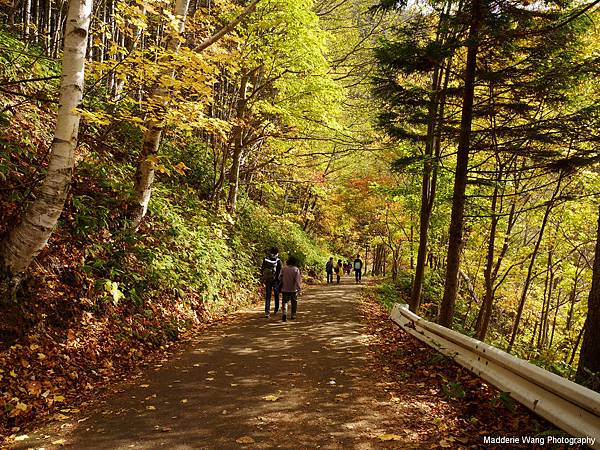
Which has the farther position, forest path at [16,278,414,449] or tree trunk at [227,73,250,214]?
tree trunk at [227,73,250,214]

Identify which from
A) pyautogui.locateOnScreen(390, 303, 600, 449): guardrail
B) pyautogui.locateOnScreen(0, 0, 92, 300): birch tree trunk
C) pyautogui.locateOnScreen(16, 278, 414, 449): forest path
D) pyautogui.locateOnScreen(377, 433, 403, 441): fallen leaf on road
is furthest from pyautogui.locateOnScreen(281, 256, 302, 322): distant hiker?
pyautogui.locateOnScreen(377, 433, 403, 441): fallen leaf on road

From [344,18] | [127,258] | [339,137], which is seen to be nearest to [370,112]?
[339,137]

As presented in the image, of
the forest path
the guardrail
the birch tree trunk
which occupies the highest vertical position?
the birch tree trunk

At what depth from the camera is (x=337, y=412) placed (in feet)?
15.1

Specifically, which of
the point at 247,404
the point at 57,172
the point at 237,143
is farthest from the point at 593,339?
the point at 237,143

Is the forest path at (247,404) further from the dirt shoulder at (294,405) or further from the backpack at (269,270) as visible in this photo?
the backpack at (269,270)

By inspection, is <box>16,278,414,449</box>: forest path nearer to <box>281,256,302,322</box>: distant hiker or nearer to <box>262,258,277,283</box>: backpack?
<box>281,256,302,322</box>: distant hiker

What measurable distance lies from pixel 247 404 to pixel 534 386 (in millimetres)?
3255

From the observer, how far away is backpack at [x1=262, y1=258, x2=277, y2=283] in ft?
34.7

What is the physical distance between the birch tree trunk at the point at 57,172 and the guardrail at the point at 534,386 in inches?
243

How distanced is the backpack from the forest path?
2.67 meters

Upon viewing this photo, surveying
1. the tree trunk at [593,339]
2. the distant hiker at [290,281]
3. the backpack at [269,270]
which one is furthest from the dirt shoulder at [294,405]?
the backpack at [269,270]

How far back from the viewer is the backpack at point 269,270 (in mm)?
10578

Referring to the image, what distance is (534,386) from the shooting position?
3.99 metres
